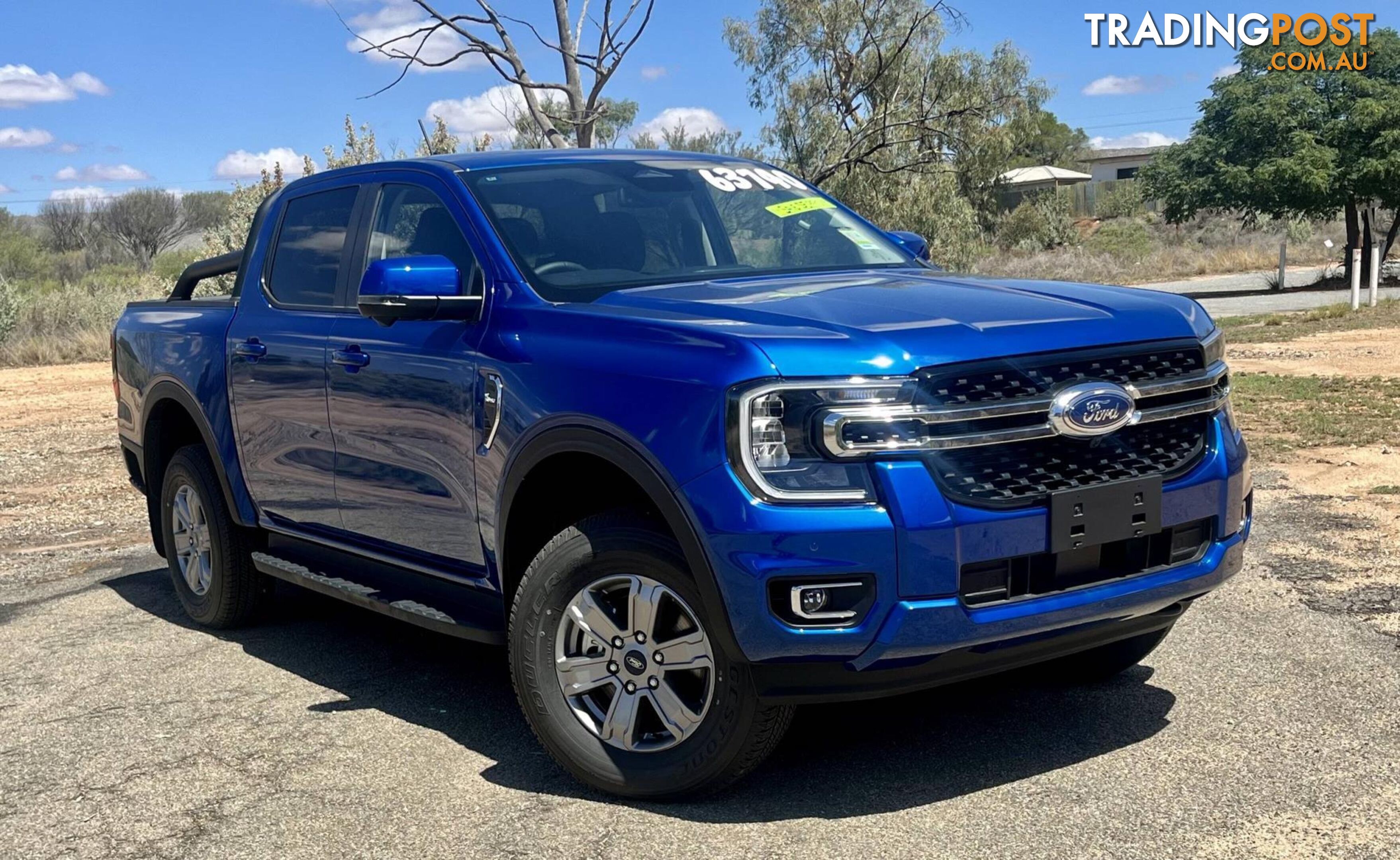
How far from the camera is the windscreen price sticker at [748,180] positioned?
5.68m

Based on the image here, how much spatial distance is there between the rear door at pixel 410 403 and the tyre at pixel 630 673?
0.56 meters

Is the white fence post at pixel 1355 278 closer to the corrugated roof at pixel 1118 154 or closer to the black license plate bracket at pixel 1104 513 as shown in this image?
the black license plate bracket at pixel 1104 513

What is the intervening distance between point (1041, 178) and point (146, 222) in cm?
4053

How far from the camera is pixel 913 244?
590cm

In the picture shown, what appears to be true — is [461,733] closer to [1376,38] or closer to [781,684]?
[781,684]

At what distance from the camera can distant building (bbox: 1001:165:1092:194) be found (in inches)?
2562

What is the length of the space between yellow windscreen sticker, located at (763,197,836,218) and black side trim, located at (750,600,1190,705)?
2.26 meters

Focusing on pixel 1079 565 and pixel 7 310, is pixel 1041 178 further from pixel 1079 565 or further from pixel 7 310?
pixel 1079 565

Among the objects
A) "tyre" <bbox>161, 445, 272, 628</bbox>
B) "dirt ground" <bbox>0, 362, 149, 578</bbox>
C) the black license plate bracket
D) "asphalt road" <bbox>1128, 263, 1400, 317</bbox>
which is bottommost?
"asphalt road" <bbox>1128, 263, 1400, 317</bbox>

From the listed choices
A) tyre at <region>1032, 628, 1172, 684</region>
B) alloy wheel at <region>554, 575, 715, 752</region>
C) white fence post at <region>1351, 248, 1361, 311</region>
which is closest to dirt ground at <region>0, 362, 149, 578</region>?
alloy wheel at <region>554, 575, 715, 752</region>

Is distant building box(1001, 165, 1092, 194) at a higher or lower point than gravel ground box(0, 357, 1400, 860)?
higher

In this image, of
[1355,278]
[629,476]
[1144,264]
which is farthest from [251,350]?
[1144,264]

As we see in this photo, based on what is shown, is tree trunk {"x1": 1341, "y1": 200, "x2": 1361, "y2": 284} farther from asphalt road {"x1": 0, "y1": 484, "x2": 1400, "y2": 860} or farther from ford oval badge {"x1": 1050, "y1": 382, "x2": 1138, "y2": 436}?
ford oval badge {"x1": 1050, "y1": 382, "x2": 1138, "y2": 436}

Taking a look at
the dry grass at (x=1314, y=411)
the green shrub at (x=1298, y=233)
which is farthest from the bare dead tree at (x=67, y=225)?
the dry grass at (x=1314, y=411)
